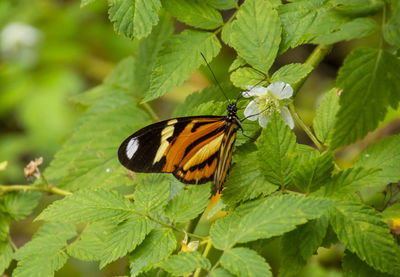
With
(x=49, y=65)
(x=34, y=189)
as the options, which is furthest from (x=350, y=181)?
(x=49, y=65)

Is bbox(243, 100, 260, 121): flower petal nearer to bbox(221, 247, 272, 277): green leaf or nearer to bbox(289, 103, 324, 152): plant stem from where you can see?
bbox(289, 103, 324, 152): plant stem

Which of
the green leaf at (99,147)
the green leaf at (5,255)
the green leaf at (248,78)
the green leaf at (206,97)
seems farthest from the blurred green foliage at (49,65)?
the green leaf at (248,78)

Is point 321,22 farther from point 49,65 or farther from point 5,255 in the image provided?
point 49,65

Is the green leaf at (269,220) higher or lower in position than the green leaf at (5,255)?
higher

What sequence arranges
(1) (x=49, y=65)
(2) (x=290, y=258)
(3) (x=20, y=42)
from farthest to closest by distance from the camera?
1. (1) (x=49, y=65)
2. (3) (x=20, y=42)
3. (2) (x=290, y=258)

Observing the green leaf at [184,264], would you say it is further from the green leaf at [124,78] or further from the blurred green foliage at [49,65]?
the blurred green foliage at [49,65]

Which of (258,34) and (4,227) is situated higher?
(258,34)
